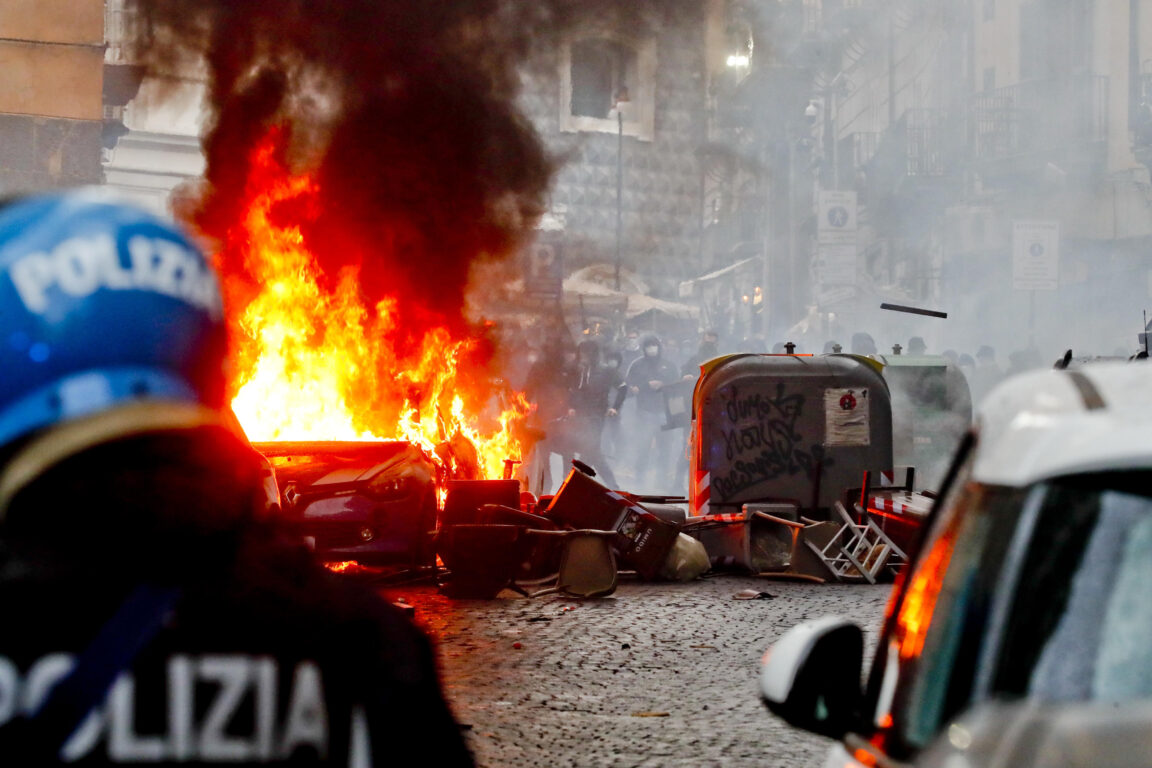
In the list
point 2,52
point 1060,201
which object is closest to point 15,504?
point 2,52

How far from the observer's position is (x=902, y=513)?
35.7 feet

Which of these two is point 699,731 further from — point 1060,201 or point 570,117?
point 570,117

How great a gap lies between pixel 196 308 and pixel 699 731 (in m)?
5.18

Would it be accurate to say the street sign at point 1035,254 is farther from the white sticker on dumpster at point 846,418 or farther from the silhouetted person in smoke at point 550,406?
the white sticker on dumpster at point 846,418

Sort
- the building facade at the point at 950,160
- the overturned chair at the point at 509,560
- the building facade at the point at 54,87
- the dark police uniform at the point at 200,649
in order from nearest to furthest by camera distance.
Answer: the dark police uniform at the point at 200,649
the overturned chair at the point at 509,560
the building facade at the point at 54,87
the building facade at the point at 950,160

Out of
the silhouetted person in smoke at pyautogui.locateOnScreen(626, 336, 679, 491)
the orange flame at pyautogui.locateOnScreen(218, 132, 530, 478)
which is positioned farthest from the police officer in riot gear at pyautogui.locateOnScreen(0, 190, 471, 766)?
the silhouetted person in smoke at pyautogui.locateOnScreen(626, 336, 679, 491)

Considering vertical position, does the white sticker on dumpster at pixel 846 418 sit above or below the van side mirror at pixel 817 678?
above

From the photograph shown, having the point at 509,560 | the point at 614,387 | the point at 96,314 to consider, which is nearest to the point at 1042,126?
the point at 614,387

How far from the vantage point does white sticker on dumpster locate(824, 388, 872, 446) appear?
13156 millimetres

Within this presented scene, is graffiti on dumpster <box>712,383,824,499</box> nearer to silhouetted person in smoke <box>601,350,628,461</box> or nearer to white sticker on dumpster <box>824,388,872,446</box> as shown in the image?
white sticker on dumpster <box>824,388,872,446</box>

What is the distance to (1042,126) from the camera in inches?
1394

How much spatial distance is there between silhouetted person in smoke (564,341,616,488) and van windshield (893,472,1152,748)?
14910mm

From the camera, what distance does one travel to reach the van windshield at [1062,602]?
172cm

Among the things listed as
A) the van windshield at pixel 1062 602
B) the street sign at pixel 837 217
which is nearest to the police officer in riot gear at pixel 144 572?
the van windshield at pixel 1062 602
